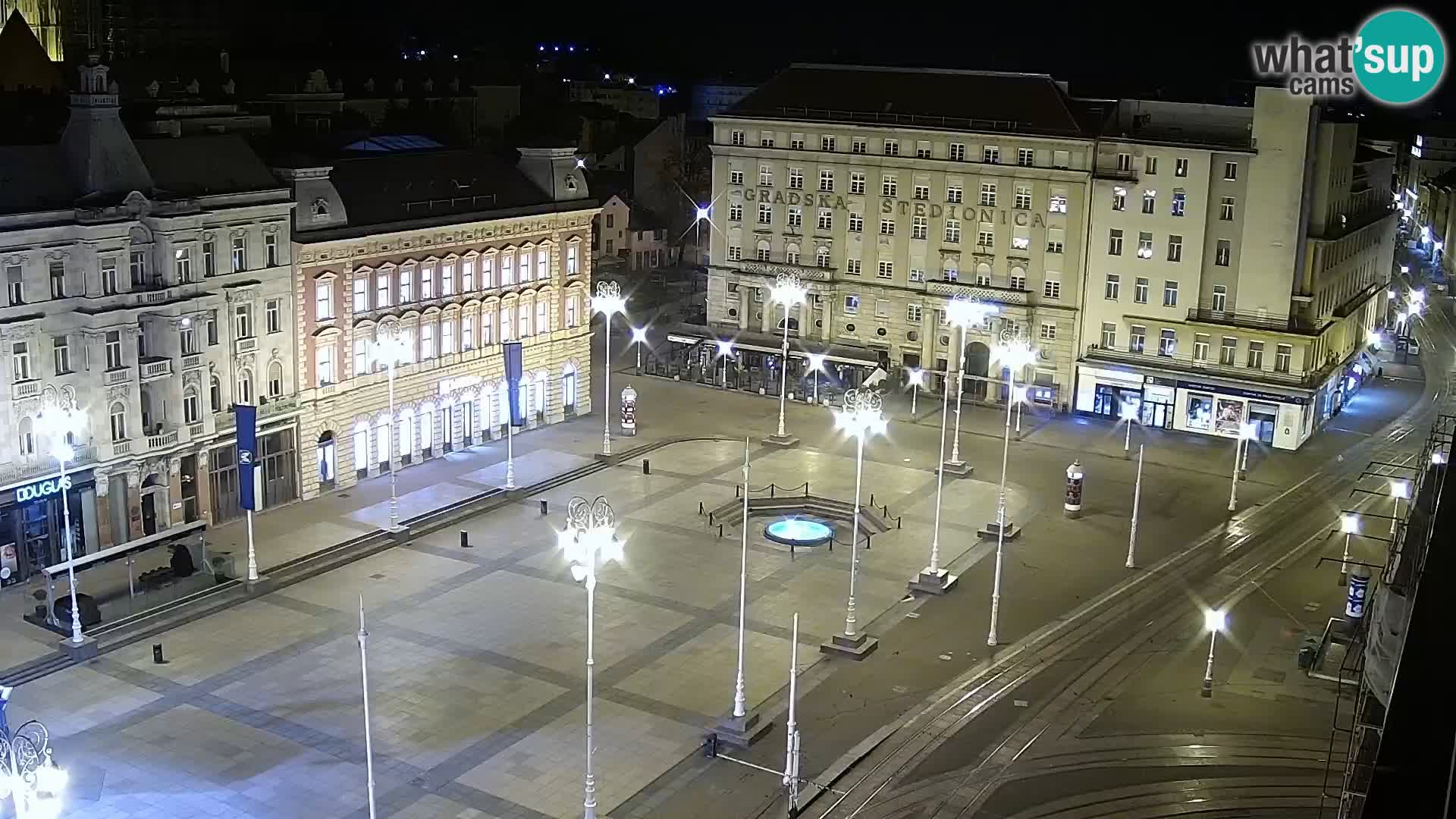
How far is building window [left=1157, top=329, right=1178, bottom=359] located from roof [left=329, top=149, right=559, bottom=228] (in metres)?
36.5

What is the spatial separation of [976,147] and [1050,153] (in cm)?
481

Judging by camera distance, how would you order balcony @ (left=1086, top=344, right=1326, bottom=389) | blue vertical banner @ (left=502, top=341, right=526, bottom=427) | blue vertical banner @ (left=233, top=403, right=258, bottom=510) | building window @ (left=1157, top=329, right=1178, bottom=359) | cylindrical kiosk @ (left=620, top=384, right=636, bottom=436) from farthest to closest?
1. building window @ (left=1157, top=329, right=1178, bottom=359)
2. balcony @ (left=1086, top=344, right=1326, bottom=389)
3. cylindrical kiosk @ (left=620, top=384, right=636, bottom=436)
4. blue vertical banner @ (left=502, top=341, right=526, bottom=427)
5. blue vertical banner @ (left=233, top=403, right=258, bottom=510)

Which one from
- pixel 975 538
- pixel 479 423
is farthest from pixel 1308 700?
pixel 479 423

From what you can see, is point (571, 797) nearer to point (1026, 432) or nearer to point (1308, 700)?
point (1308, 700)

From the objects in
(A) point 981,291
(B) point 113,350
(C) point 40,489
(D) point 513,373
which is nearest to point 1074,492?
(A) point 981,291

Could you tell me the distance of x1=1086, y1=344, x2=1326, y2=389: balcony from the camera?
84.0 m

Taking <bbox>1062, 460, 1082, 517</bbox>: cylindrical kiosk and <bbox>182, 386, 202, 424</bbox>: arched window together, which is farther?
<bbox>1062, 460, 1082, 517</bbox>: cylindrical kiosk

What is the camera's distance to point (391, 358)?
2594 inches

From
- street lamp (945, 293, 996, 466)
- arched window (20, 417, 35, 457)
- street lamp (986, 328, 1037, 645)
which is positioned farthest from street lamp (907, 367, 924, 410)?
arched window (20, 417, 35, 457)

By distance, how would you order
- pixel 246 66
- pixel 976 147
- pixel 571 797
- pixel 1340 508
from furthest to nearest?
pixel 246 66, pixel 976 147, pixel 1340 508, pixel 571 797

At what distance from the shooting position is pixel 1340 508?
72438mm

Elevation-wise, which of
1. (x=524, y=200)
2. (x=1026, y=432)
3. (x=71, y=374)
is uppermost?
(x=524, y=200)

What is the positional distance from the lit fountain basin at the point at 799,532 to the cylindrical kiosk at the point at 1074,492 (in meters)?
11.8

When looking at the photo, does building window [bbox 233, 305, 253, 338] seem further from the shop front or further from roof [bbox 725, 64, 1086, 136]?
roof [bbox 725, 64, 1086, 136]
